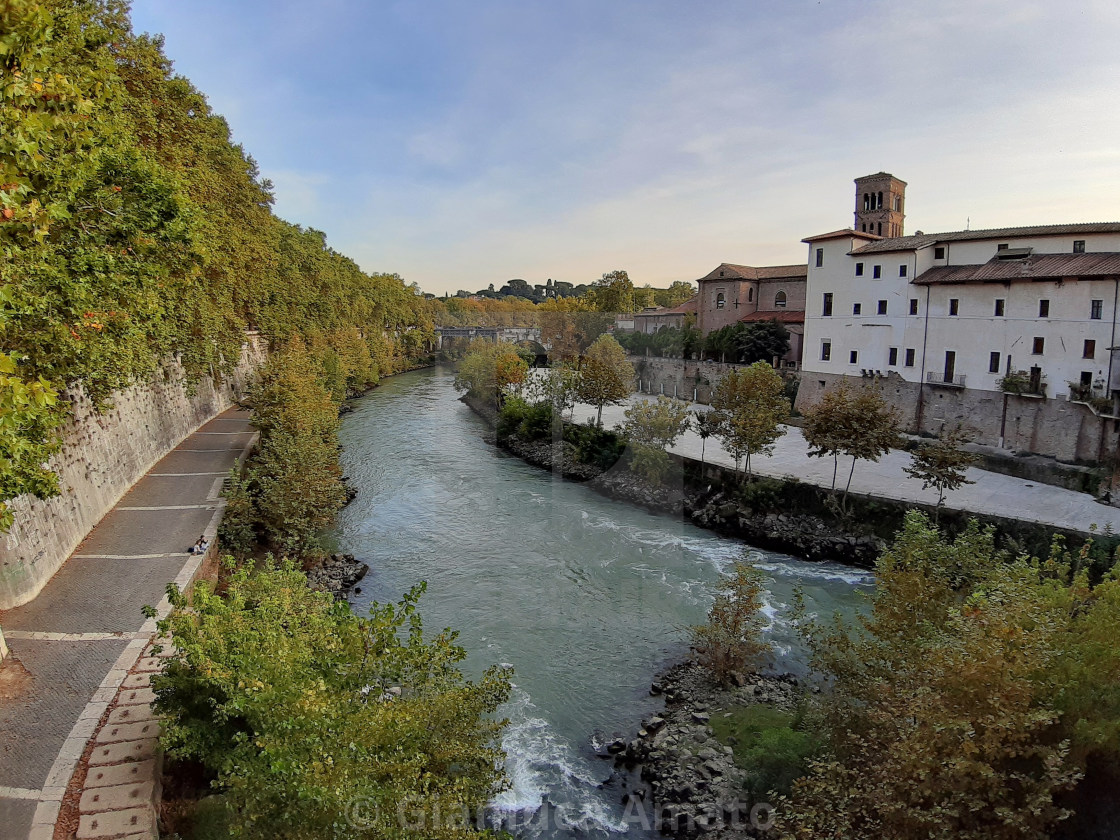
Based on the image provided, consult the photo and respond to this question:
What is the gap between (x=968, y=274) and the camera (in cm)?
2566

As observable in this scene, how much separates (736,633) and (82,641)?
10046 millimetres

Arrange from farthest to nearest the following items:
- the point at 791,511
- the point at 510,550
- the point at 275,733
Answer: the point at 791,511, the point at 510,550, the point at 275,733

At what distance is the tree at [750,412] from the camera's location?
21047 mm

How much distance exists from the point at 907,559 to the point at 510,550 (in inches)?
414

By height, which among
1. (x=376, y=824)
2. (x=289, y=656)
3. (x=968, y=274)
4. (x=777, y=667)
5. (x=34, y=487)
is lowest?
(x=777, y=667)

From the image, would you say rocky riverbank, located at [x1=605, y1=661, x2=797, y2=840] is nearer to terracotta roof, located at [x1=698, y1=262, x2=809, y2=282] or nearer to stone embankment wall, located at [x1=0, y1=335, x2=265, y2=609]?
stone embankment wall, located at [x1=0, y1=335, x2=265, y2=609]

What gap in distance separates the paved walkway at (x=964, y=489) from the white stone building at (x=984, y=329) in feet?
9.90

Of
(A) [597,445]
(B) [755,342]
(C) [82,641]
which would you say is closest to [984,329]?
(B) [755,342]

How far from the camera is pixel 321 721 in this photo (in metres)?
5.49

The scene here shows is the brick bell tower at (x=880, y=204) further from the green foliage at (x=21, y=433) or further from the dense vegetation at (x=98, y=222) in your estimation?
the green foliage at (x=21, y=433)

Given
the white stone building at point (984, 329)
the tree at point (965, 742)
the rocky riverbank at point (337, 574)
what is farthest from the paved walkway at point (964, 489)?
the rocky riverbank at point (337, 574)

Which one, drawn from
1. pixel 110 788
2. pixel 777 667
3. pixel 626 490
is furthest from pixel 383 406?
pixel 110 788

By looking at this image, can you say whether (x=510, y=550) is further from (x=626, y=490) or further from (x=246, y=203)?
(x=246, y=203)

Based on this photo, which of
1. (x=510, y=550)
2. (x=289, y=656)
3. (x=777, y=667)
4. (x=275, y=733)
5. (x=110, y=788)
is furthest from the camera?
(x=510, y=550)
